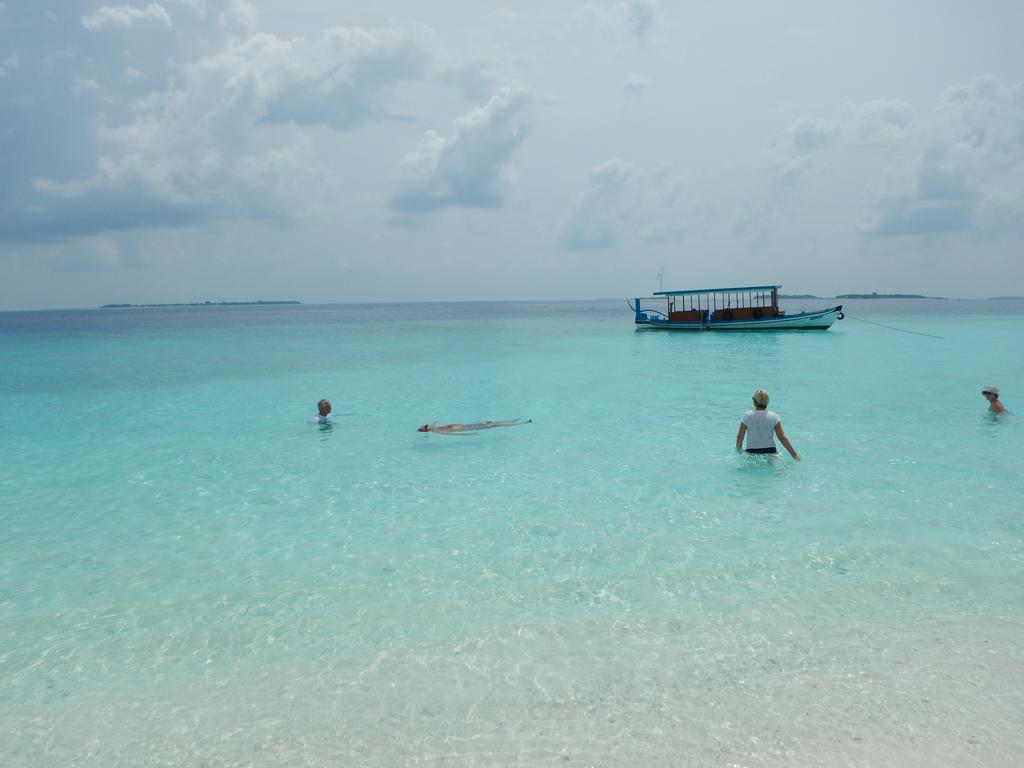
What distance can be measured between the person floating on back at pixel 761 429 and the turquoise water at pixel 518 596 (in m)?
0.41

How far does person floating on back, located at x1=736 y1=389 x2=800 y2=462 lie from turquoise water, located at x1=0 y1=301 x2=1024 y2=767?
1.33ft

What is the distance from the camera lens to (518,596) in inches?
282

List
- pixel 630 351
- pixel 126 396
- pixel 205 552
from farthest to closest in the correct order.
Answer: pixel 630 351, pixel 126 396, pixel 205 552

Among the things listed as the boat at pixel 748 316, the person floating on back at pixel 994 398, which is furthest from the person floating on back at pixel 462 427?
the boat at pixel 748 316

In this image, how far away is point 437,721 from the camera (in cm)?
509

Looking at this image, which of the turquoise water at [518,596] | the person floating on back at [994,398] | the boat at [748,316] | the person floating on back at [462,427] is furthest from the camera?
the boat at [748,316]

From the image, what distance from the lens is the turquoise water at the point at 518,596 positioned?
16.2 ft

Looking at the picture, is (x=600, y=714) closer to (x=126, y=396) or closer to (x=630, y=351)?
(x=126, y=396)

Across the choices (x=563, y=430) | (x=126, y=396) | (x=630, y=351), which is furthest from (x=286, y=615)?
(x=630, y=351)

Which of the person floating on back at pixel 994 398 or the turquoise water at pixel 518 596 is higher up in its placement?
the person floating on back at pixel 994 398

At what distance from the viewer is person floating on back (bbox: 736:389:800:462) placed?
1160 centimetres

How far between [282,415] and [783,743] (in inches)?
705

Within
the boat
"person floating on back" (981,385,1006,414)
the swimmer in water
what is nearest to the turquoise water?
the swimmer in water

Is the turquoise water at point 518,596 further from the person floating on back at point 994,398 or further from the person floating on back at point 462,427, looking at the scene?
the person floating on back at point 994,398
